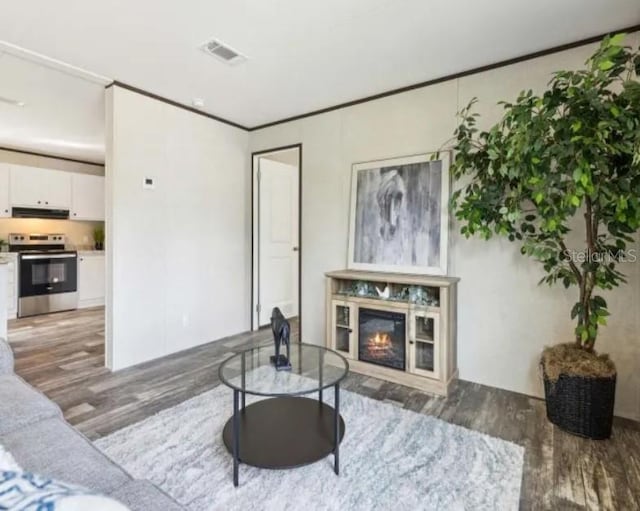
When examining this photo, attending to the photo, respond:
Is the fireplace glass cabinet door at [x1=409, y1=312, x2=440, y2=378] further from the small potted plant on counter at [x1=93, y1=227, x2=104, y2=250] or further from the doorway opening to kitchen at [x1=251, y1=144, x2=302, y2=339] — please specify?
the small potted plant on counter at [x1=93, y1=227, x2=104, y2=250]

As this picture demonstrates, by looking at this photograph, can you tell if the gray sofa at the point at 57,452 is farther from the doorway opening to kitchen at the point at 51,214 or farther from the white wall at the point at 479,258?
the white wall at the point at 479,258

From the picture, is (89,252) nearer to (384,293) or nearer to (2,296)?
(2,296)

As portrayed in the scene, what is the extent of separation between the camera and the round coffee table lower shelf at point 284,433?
177 centimetres

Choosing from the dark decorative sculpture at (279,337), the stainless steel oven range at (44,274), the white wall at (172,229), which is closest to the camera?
the dark decorative sculpture at (279,337)

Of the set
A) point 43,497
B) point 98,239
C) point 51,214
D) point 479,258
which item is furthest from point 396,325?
point 98,239

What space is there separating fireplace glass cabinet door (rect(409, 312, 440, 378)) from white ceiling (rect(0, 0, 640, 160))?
1997 millimetres

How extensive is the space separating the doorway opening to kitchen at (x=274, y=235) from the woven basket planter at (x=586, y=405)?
267cm

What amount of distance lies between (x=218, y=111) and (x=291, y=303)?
271 centimetres

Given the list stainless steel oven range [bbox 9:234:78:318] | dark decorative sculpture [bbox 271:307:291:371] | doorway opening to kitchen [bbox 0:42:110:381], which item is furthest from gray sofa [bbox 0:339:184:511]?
stainless steel oven range [bbox 9:234:78:318]

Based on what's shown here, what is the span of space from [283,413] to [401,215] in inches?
76.5

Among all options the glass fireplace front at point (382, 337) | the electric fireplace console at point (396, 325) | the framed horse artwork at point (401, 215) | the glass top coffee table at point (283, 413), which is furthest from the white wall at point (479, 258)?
the glass top coffee table at point (283, 413)

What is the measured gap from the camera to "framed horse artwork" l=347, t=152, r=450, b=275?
3.05 metres

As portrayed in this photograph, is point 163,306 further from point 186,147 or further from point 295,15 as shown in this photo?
point 295,15

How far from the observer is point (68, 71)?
2955 millimetres
